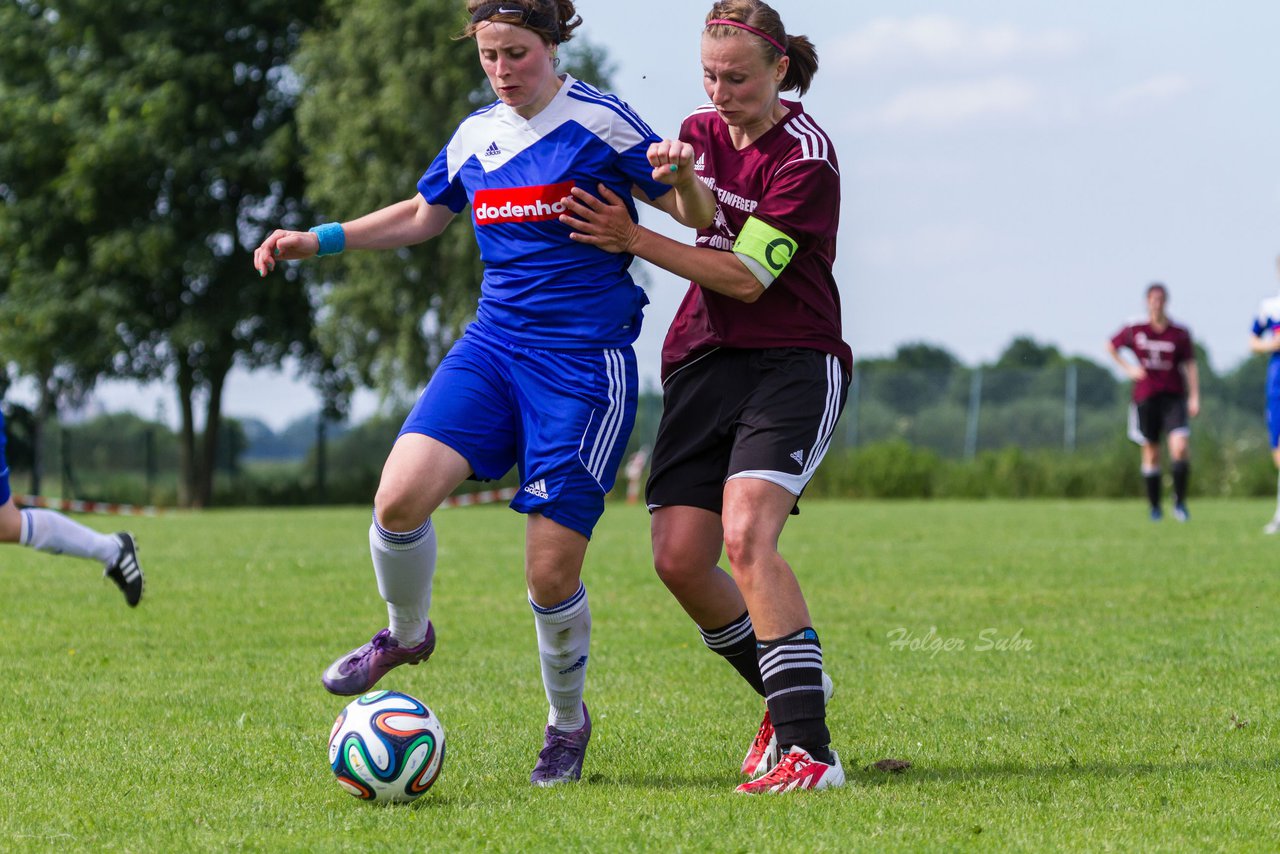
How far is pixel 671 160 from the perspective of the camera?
4406 millimetres

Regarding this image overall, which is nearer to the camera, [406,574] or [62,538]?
[406,574]

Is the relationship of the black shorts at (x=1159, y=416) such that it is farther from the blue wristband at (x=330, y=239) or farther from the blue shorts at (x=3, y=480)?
the blue wristband at (x=330, y=239)

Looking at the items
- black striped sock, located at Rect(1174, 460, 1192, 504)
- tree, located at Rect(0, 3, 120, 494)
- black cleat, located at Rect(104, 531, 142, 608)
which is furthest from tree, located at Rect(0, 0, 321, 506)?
black cleat, located at Rect(104, 531, 142, 608)

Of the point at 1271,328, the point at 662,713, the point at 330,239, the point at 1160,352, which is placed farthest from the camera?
the point at 1160,352

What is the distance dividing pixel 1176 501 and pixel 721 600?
14315 mm

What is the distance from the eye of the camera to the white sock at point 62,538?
26.0 feet

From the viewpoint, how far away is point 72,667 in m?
6.89

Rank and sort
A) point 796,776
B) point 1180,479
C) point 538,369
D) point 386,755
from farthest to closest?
point 1180,479 < point 538,369 < point 796,776 < point 386,755

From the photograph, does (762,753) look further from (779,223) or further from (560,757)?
(779,223)

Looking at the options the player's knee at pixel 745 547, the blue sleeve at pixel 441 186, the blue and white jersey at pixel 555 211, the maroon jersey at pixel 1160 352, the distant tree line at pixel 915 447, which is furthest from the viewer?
the distant tree line at pixel 915 447

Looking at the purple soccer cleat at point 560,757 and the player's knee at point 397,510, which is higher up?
the player's knee at point 397,510

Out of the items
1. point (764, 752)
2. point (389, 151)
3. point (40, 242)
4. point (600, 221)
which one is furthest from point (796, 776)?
point (40, 242)

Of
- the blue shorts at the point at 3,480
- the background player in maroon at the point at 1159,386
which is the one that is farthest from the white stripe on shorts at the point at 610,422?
the background player in maroon at the point at 1159,386

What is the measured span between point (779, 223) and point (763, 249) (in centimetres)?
10
